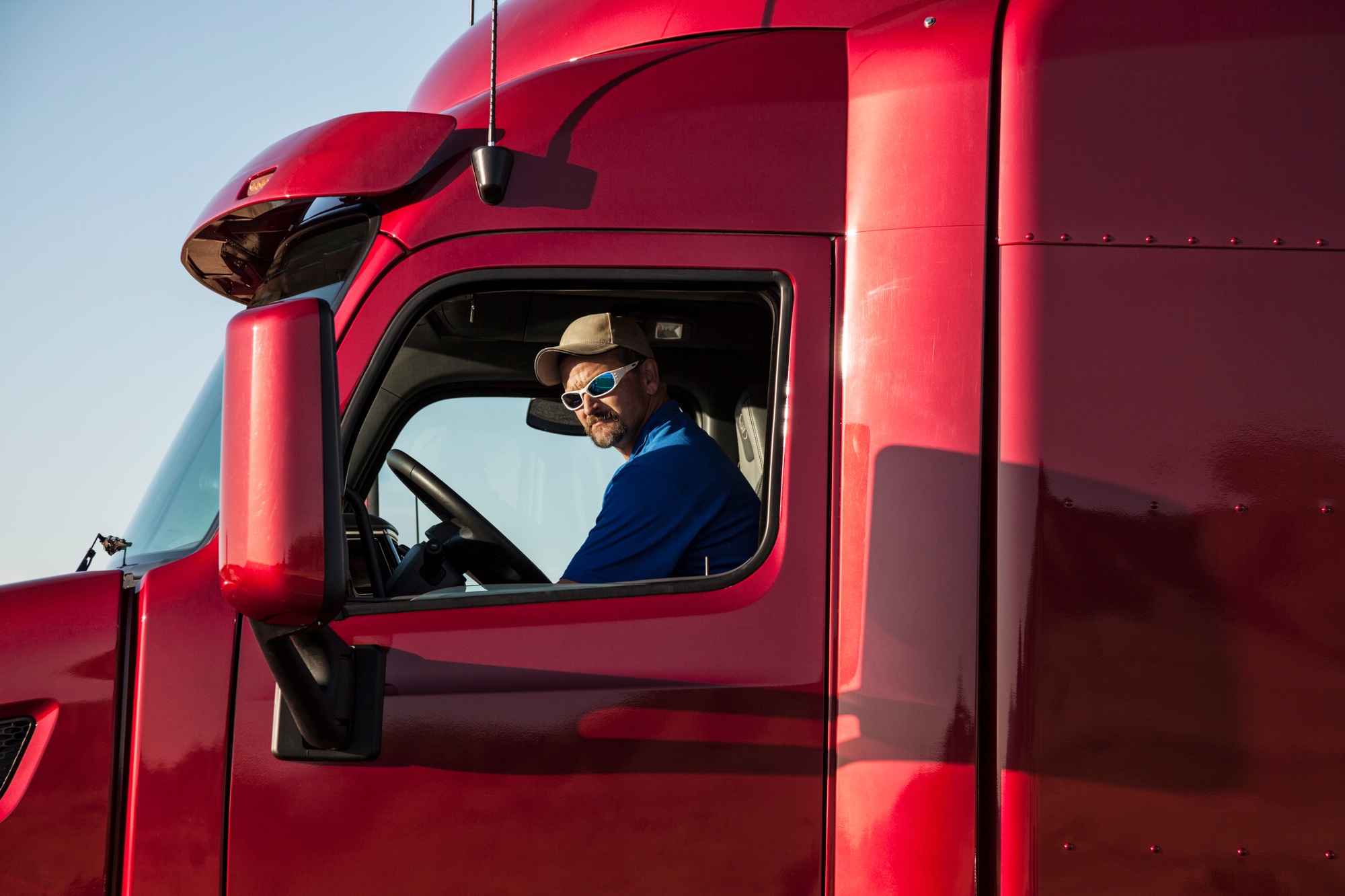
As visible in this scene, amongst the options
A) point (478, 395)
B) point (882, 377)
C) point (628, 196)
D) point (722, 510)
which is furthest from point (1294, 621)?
point (478, 395)

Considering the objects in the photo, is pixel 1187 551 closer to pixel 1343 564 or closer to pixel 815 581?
pixel 1343 564

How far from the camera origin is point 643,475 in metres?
2.40

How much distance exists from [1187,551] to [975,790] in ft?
1.79

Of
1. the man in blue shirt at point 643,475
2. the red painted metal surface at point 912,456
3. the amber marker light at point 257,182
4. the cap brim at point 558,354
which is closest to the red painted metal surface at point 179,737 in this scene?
the man in blue shirt at point 643,475

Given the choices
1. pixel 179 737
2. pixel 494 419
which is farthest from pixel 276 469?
pixel 494 419

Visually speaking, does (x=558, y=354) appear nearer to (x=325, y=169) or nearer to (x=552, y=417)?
(x=552, y=417)

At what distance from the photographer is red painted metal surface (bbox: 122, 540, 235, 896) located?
1.91 metres

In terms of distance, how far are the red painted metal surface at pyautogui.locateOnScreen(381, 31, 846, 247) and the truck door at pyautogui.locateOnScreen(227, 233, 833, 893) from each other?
0.05 meters

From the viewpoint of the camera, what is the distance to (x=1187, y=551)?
1.93 metres

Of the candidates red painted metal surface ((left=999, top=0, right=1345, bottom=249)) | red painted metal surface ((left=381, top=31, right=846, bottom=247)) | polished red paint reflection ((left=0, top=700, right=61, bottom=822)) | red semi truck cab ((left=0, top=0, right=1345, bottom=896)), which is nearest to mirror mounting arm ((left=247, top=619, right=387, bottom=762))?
red semi truck cab ((left=0, top=0, right=1345, bottom=896))

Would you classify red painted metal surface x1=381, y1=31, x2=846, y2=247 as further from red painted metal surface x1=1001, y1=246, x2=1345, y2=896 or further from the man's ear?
the man's ear

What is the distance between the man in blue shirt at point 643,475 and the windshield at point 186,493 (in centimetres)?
72

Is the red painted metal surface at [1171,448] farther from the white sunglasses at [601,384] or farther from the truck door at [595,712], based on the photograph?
the white sunglasses at [601,384]

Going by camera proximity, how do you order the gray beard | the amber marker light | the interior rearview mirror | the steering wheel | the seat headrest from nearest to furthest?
the amber marker light
the steering wheel
the gray beard
the interior rearview mirror
the seat headrest
